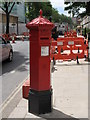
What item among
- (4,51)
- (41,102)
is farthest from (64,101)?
(4,51)

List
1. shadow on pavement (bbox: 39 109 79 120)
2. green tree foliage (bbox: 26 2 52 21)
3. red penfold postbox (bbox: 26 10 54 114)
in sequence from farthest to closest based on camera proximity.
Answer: green tree foliage (bbox: 26 2 52 21), red penfold postbox (bbox: 26 10 54 114), shadow on pavement (bbox: 39 109 79 120)

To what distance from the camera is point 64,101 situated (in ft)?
17.7

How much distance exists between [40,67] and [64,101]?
3.93 feet

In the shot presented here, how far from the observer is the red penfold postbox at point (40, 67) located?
4.59 meters

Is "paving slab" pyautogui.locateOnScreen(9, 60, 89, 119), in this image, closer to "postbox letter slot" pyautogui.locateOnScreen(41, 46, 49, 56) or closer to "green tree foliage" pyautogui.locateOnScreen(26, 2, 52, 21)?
"postbox letter slot" pyautogui.locateOnScreen(41, 46, 49, 56)

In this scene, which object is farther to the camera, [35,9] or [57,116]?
[35,9]

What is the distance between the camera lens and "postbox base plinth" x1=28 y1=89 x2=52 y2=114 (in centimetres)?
464

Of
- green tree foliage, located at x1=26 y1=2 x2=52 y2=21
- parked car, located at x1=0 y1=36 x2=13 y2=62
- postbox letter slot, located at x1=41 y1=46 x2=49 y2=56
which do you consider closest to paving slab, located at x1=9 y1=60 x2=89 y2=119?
postbox letter slot, located at x1=41 y1=46 x2=49 y2=56

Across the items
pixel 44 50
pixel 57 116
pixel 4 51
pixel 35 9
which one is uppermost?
pixel 35 9

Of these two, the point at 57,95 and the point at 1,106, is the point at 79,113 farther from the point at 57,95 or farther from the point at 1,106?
the point at 1,106

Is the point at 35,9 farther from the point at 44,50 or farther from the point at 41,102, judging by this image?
the point at 41,102

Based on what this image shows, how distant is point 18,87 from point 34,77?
241 cm

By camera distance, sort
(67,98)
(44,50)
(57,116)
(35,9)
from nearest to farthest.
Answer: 1. (57,116)
2. (44,50)
3. (67,98)
4. (35,9)

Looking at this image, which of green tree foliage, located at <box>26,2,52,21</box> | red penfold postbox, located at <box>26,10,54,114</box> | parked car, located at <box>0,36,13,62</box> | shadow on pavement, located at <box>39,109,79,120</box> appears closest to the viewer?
shadow on pavement, located at <box>39,109,79,120</box>
